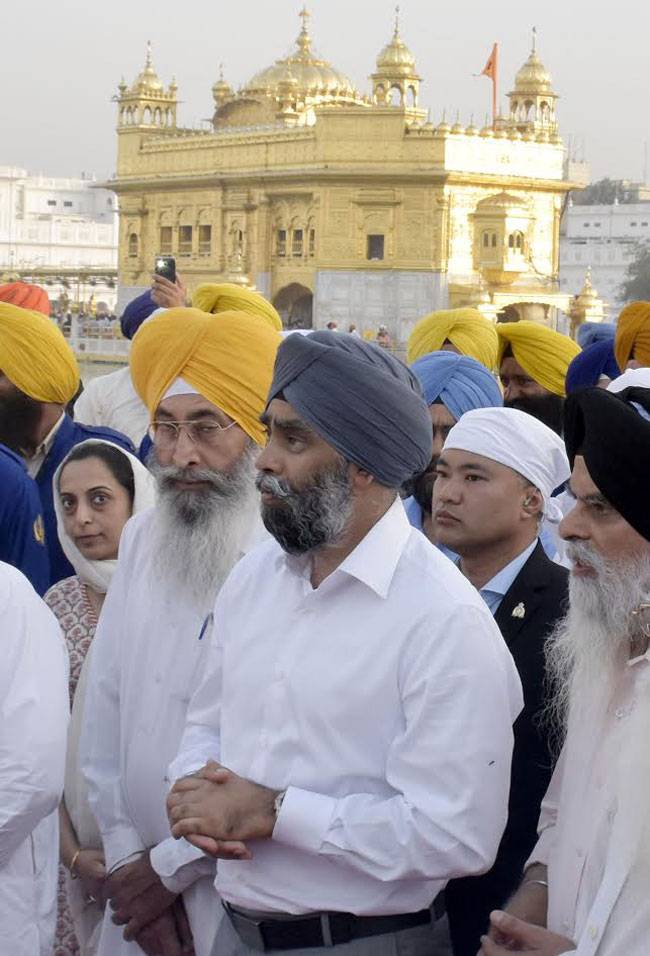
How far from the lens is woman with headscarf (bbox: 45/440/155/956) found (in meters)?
2.99

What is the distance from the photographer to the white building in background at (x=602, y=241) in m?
67.4

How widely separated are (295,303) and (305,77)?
6.93 m

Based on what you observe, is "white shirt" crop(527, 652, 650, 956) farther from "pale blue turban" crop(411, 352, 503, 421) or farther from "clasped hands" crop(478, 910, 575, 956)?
"pale blue turban" crop(411, 352, 503, 421)

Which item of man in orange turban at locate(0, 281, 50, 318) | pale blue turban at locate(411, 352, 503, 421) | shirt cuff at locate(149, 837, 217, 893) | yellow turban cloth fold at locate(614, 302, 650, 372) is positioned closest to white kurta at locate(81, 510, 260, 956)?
shirt cuff at locate(149, 837, 217, 893)

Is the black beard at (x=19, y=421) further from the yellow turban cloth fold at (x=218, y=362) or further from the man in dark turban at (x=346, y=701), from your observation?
the man in dark turban at (x=346, y=701)

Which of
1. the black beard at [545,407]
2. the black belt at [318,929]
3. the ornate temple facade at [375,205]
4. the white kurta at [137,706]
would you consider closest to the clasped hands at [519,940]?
the black belt at [318,929]

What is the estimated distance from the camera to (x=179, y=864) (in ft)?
8.30

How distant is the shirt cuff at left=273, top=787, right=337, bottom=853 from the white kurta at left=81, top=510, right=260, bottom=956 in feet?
2.06

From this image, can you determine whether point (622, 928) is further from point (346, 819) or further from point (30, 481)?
point (30, 481)

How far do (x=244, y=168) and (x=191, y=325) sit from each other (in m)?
31.9

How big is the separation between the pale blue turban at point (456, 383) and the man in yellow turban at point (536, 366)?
943mm

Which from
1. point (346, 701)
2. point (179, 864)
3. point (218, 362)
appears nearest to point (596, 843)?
point (346, 701)

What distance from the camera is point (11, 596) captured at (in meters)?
2.37

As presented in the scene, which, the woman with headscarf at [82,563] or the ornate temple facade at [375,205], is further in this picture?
the ornate temple facade at [375,205]
